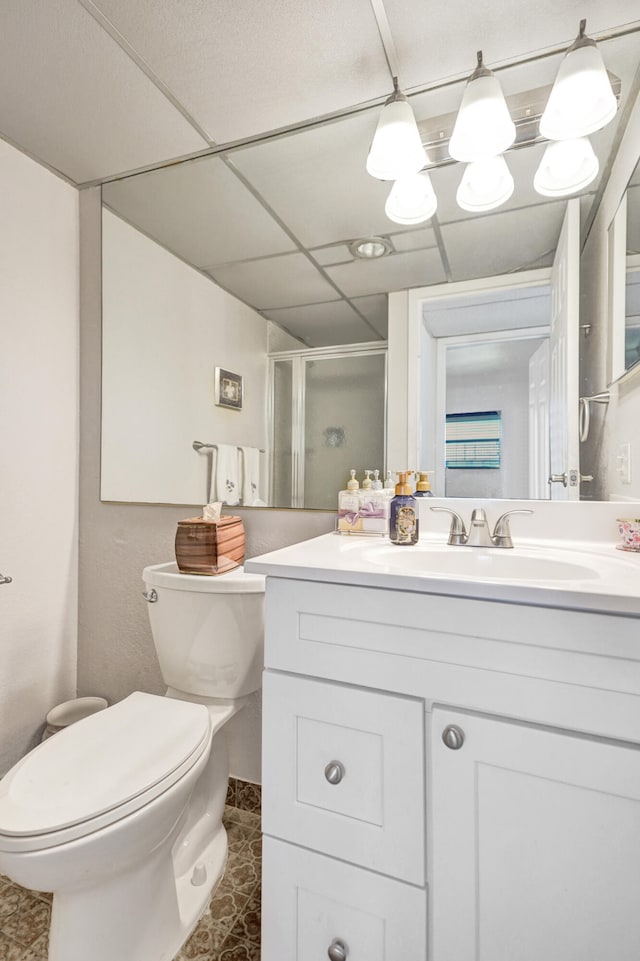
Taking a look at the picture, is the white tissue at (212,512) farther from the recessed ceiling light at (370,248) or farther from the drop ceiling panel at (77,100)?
the drop ceiling panel at (77,100)

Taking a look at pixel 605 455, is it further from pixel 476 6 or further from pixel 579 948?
pixel 476 6

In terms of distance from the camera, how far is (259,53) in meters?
1.19

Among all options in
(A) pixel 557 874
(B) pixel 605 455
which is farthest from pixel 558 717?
(B) pixel 605 455

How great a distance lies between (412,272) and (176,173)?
2.94ft

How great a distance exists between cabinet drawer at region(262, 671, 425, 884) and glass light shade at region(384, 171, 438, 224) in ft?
4.01

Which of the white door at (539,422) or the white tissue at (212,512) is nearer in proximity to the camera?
the white door at (539,422)

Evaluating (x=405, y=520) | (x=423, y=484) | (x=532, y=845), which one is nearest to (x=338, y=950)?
(x=532, y=845)

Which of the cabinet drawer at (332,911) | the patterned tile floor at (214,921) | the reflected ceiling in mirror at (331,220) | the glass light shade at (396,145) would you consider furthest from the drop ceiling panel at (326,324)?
the patterned tile floor at (214,921)

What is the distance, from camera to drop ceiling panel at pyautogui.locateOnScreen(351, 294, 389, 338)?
4.49ft

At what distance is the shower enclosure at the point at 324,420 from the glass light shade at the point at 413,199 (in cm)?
37

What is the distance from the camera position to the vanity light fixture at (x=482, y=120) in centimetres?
111

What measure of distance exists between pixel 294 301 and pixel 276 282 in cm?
10

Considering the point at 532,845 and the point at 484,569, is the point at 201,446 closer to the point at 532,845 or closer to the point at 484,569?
the point at 484,569

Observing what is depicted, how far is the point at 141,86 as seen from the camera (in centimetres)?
130
